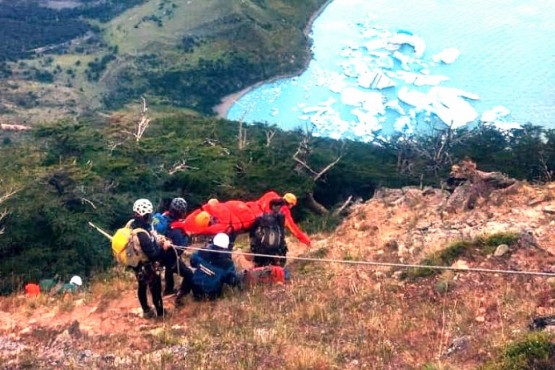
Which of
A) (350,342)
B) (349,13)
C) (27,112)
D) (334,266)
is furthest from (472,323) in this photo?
(349,13)

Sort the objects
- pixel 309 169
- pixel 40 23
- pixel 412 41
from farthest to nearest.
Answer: pixel 40 23, pixel 412 41, pixel 309 169

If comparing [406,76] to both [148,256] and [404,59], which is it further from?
[148,256]

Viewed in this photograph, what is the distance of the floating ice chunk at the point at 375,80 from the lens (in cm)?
5594

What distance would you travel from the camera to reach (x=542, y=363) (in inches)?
164

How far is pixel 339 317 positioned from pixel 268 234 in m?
2.97

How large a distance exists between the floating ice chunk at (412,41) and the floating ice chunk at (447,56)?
1.65m

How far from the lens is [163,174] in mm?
20406

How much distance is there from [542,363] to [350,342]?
5.96ft

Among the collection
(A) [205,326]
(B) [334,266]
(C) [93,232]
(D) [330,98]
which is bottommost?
(D) [330,98]

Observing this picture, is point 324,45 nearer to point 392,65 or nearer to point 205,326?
point 392,65

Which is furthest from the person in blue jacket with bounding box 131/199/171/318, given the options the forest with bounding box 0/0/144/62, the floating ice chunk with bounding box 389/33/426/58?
the forest with bounding box 0/0/144/62

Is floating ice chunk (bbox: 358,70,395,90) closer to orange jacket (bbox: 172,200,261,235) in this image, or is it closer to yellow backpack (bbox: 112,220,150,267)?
orange jacket (bbox: 172,200,261,235)

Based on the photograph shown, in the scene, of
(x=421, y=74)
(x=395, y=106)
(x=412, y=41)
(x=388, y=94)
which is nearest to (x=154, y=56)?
(x=412, y=41)

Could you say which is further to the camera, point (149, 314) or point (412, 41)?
point (412, 41)
